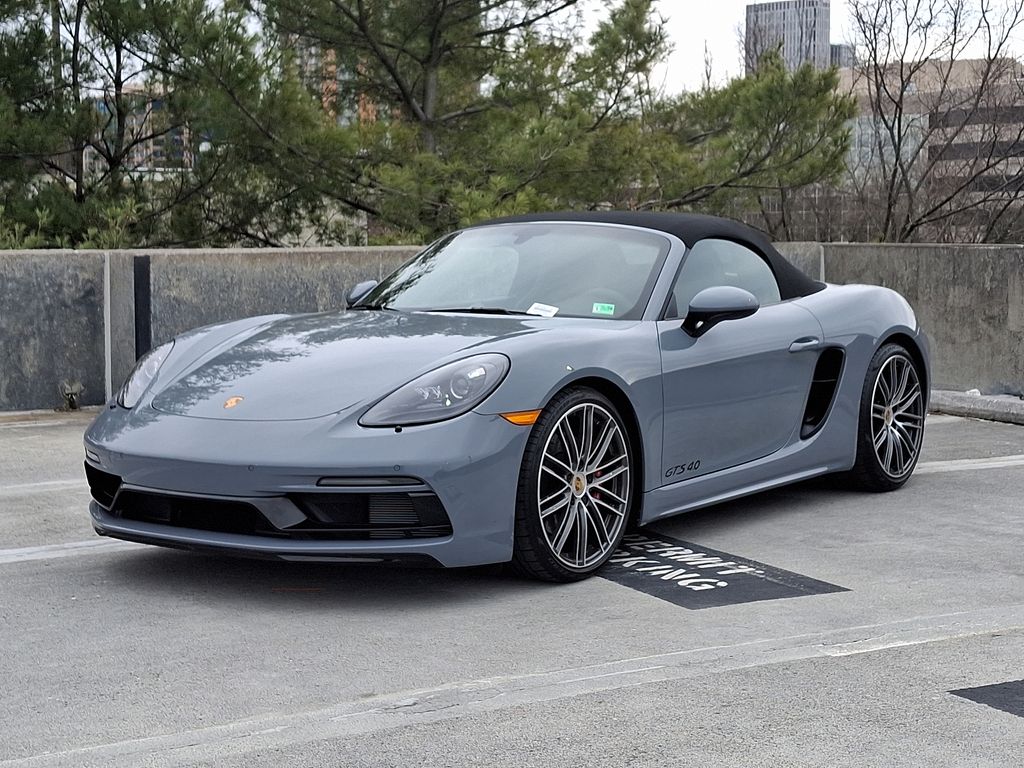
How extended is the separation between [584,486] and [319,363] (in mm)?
962

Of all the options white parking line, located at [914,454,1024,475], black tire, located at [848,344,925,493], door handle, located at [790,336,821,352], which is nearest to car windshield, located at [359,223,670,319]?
door handle, located at [790,336,821,352]

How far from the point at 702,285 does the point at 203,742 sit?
317 cm

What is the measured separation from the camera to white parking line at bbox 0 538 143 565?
539cm

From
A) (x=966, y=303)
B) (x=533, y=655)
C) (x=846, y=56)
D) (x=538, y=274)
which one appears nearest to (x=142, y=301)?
(x=538, y=274)

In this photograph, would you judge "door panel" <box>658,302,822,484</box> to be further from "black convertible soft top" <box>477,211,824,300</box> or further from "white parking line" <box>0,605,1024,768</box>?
"white parking line" <box>0,605,1024,768</box>

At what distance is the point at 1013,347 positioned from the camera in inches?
398

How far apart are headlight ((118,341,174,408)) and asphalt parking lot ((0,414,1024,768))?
568 millimetres

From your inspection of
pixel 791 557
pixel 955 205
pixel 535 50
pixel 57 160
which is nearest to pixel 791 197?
pixel 955 205

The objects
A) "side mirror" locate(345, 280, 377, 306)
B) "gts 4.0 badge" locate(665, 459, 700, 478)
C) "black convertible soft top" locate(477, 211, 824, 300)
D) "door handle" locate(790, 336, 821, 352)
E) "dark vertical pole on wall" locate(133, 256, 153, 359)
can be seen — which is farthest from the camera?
"dark vertical pole on wall" locate(133, 256, 153, 359)

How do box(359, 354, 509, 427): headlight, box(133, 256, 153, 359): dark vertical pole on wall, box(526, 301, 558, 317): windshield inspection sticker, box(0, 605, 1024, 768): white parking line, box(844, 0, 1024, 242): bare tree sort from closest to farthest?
box(0, 605, 1024, 768): white parking line → box(359, 354, 509, 427): headlight → box(526, 301, 558, 317): windshield inspection sticker → box(133, 256, 153, 359): dark vertical pole on wall → box(844, 0, 1024, 242): bare tree


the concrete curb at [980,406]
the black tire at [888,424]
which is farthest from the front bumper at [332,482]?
the concrete curb at [980,406]

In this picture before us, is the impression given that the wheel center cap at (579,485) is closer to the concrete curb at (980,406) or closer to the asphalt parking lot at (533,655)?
the asphalt parking lot at (533,655)

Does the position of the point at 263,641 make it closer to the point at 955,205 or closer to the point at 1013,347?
the point at 1013,347

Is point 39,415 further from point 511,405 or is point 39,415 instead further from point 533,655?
point 533,655
